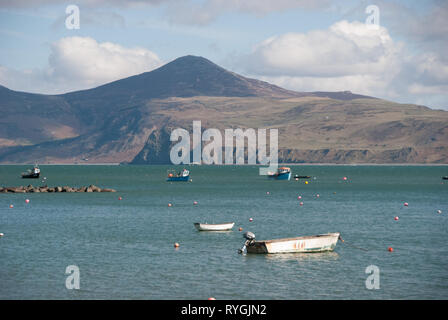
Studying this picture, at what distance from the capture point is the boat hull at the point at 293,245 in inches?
1905

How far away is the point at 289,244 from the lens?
1912 inches

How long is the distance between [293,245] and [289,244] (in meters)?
0.33

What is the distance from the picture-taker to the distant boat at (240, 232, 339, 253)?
48.4 meters

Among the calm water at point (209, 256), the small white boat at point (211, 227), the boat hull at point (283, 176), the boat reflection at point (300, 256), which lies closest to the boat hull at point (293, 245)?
the boat reflection at point (300, 256)

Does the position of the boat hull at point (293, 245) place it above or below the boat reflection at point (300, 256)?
above

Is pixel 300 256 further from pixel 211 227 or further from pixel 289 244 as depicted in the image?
pixel 211 227

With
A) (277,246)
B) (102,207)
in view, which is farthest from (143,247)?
(102,207)

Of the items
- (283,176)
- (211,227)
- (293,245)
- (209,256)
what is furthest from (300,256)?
(283,176)

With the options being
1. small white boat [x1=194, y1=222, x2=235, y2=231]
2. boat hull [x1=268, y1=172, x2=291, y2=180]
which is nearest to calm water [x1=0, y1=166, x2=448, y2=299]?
small white boat [x1=194, y1=222, x2=235, y2=231]

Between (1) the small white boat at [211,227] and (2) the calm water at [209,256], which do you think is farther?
(1) the small white boat at [211,227]

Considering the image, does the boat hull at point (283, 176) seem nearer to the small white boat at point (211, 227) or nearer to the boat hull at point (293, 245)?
the small white boat at point (211, 227)

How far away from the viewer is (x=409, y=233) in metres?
62.8
